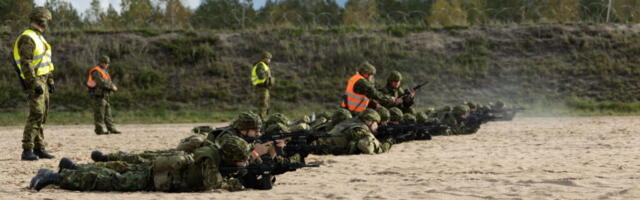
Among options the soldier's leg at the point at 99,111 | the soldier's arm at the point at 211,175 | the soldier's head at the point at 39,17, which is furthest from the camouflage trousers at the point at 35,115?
the soldier's leg at the point at 99,111

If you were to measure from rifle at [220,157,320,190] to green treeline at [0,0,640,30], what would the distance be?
99.0 feet

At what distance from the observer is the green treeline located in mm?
42438

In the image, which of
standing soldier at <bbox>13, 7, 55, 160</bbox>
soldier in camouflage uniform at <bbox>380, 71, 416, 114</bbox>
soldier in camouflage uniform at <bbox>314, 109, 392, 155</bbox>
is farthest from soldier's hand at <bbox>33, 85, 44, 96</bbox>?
soldier in camouflage uniform at <bbox>380, 71, 416, 114</bbox>

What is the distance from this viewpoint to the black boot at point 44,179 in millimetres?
7926

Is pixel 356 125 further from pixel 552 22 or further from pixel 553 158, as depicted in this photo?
pixel 552 22

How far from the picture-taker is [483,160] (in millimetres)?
11227

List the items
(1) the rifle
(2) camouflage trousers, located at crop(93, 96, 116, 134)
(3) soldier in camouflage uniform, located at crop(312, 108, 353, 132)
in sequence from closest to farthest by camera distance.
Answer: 1. (1) the rifle
2. (3) soldier in camouflage uniform, located at crop(312, 108, 353, 132)
3. (2) camouflage trousers, located at crop(93, 96, 116, 134)

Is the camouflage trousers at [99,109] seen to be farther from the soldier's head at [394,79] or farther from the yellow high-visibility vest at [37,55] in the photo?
the yellow high-visibility vest at [37,55]

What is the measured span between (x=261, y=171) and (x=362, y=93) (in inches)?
279

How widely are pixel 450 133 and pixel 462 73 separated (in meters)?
18.2

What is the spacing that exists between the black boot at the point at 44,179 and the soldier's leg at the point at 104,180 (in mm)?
75

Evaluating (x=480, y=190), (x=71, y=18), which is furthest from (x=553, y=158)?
(x=71, y=18)

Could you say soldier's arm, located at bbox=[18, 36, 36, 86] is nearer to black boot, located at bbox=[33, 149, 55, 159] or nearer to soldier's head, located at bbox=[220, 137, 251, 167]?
black boot, located at bbox=[33, 149, 55, 159]

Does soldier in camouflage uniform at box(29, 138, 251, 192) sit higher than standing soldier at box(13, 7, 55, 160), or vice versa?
standing soldier at box(13, 7, 55, 160)
